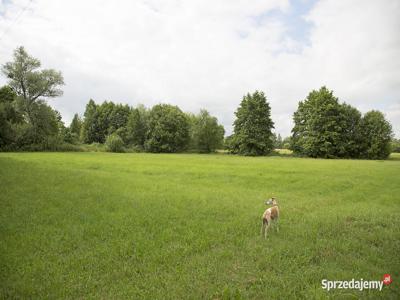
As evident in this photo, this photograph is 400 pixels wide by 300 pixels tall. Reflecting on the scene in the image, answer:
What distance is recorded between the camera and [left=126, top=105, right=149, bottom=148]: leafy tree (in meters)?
85.2

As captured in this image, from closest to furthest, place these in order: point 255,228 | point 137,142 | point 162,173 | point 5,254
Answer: point 5,254, point 255,228, point 162,173, point 137,142

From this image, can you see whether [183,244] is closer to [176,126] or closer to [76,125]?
[176,126]

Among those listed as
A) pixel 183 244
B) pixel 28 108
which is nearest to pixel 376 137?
pixel 183 244

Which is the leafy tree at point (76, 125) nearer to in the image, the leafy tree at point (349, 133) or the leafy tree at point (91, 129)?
the leafy tree at point (91, 129)

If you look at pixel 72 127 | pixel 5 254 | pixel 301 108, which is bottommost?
pixel 5 254

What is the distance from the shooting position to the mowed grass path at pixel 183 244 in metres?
5.82

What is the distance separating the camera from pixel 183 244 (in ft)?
27.1

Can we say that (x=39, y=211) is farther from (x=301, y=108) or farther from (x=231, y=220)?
(x=301, y=108)

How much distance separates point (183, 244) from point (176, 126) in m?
76.1

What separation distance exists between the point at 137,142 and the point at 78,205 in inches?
2952

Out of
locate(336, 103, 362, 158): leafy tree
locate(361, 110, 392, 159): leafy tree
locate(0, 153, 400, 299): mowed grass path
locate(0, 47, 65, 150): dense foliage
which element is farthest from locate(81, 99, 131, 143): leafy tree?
locate(0, 153, 400, 299): mowed grass path

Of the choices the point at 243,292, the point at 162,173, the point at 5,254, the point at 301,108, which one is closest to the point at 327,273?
the point at 243,292

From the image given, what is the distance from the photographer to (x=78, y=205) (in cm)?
1276

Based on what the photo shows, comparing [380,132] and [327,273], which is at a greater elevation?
[380,132]
